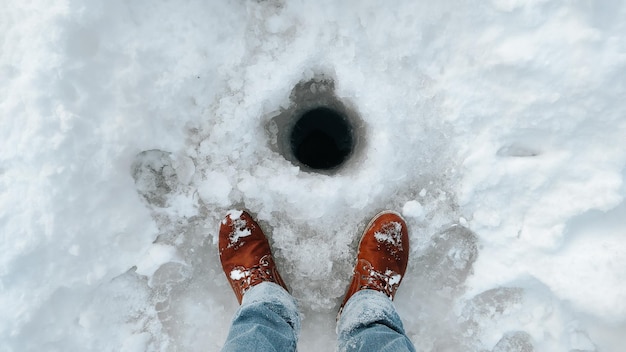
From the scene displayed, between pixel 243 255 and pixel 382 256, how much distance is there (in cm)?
60

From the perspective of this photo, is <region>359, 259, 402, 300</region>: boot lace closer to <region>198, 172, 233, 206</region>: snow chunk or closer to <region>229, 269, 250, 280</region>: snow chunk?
<region>229, 269, 250, 280</region>: snow chunk

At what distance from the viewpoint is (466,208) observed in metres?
1.82

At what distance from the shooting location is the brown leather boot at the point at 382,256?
1.82 meters

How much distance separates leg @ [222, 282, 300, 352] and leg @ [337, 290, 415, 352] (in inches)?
7.8

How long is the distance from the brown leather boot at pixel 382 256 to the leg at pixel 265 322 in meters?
0.28

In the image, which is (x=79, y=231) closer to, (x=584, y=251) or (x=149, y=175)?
(x=149, y=175)

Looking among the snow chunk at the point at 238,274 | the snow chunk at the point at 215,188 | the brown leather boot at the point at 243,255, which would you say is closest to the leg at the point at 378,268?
the brown leather boot at the point at 243,255

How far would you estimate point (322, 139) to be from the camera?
80.9 inches

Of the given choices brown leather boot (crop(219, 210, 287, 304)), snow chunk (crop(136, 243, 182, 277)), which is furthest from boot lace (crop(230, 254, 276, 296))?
snow chunk (crop(136, 243, 182, 277))

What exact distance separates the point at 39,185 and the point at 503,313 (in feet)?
6.41

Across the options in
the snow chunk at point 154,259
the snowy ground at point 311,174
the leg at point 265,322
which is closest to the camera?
the leg at point 265,322

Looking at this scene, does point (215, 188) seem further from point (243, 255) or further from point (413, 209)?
point (413, 209)

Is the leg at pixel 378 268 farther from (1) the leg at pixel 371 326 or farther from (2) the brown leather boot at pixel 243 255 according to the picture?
(2) the brown leather boot at pixel 243 255

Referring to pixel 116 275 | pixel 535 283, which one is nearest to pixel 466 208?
pixel 535 283
